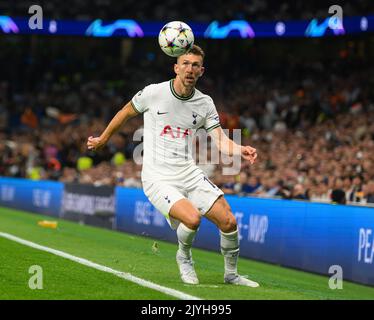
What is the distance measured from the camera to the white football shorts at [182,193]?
31.1 feet

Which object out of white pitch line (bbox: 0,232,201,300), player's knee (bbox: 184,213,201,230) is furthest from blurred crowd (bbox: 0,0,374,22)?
player's knee (bbox: 184,213,201,230)

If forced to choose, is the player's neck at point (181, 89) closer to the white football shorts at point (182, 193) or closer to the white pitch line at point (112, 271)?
the white football shorts at point (182, 193)

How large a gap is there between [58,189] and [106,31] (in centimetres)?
763

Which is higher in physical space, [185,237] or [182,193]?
[182,193]

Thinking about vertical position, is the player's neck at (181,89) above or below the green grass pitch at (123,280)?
above

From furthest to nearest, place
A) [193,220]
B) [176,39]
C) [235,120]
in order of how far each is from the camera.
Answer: [235,120]
[176,39]
[193,220]

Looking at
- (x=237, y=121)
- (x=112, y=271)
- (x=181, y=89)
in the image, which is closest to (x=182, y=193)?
(x=181, y=89)

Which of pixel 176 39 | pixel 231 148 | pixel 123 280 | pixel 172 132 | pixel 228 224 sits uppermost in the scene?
pixel 176 39

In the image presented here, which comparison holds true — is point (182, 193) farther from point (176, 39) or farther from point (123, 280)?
point (176, 39)

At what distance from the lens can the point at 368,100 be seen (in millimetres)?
24141

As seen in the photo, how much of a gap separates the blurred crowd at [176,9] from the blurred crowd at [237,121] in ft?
6.15

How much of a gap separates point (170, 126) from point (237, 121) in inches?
696

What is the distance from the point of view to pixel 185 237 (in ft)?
31.1

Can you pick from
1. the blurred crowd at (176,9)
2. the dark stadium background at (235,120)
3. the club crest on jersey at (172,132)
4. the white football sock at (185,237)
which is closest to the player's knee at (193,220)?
the white football sock at (185,237)
